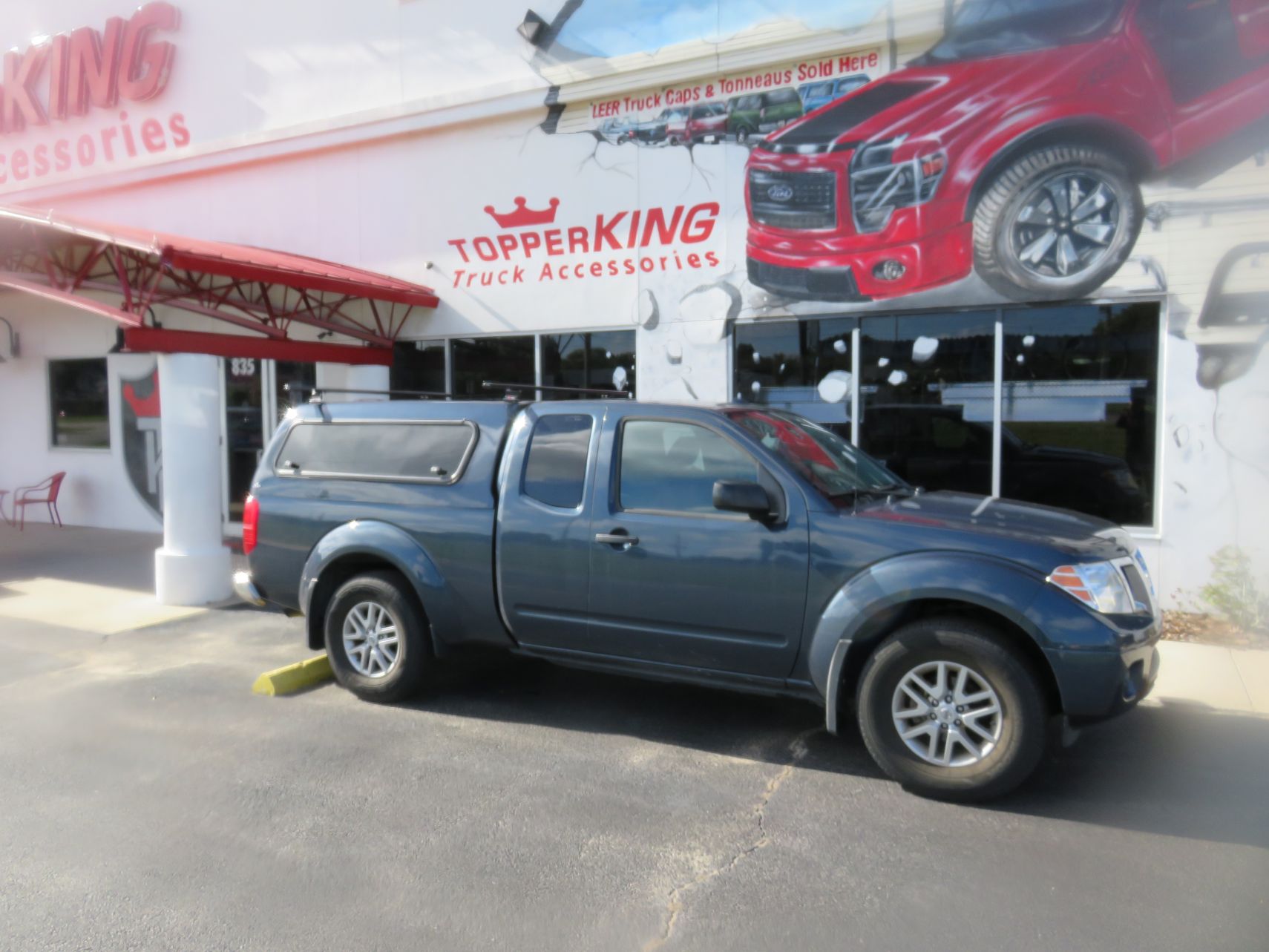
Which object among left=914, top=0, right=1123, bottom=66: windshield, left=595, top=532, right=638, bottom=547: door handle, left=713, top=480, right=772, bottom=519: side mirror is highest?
left=914, top=0, right=1123, bottom=66: windshield

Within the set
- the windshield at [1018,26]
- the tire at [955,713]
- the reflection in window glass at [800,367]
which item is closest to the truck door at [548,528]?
the tire at [955,713]

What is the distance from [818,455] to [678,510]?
87 centimetres

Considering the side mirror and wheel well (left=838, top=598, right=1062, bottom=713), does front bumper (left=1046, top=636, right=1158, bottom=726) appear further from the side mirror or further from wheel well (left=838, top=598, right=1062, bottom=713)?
the side mirror

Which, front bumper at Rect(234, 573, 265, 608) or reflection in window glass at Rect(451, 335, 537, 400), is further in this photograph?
reflection in window glass at Rect(451, 335, 537, 400)

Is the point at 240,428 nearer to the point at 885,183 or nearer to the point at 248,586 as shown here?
the point at 248,586

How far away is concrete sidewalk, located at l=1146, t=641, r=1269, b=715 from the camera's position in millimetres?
5703

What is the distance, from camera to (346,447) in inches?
236

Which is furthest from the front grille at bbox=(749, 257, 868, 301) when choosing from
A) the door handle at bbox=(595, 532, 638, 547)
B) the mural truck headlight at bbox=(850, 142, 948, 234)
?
the door handle at bbox=(595, 532, 638, 547)

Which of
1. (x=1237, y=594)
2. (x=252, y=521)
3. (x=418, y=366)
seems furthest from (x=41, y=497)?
(x=1237, y=594)

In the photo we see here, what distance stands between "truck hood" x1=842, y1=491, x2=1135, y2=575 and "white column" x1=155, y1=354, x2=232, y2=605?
6224mm

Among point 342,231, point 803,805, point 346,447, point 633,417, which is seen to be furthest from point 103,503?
point 803,805

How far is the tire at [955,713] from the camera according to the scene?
406 centimetres

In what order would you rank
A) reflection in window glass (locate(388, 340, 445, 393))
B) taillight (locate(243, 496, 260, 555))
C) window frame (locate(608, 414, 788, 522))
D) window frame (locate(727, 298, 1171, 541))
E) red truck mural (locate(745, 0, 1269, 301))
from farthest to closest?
1. reflection in window glass (locate(388, 340, 445, 393))
2. window frame (locate(727, 298, 1171, 541))
3. red truck mural (locate(745, 0, 1269, 301))
4. taillight (locate(243, 496, 260, 555))
5. window frame (locate(608, 414, 788, 522))

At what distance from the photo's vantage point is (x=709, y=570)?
4.67m
